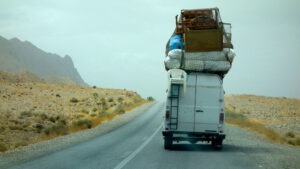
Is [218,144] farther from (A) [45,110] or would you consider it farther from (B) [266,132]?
(A) [45,110]

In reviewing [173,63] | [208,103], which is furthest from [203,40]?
[208,103]

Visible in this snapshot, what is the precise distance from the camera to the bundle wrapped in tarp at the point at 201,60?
19469mm

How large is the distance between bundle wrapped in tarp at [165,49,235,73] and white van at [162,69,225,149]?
12.4 inches

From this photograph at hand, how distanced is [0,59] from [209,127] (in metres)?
157

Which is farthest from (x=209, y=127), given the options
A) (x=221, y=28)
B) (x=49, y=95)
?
(x=49, y=95)

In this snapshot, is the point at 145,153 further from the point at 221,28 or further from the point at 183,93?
the point at 221,28

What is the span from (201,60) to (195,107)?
184 centimetres

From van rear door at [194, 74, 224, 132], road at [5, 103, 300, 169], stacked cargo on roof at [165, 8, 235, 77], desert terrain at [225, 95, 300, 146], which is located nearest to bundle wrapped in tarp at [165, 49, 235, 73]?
stacked cargo on roof at [165, 8, 235, 77]

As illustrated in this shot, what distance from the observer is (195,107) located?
19094mm

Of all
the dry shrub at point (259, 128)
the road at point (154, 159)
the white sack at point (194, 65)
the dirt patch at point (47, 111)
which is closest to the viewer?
the road at point (154, 159)

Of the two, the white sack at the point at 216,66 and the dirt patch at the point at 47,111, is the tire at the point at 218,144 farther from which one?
the dirt patch at the point at 47,111

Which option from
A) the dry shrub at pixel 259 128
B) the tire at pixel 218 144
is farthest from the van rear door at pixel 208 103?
the dry shrub at pixel 259 128

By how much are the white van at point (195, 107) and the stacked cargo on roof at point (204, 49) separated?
0.42m

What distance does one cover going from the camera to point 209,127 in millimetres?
19203
